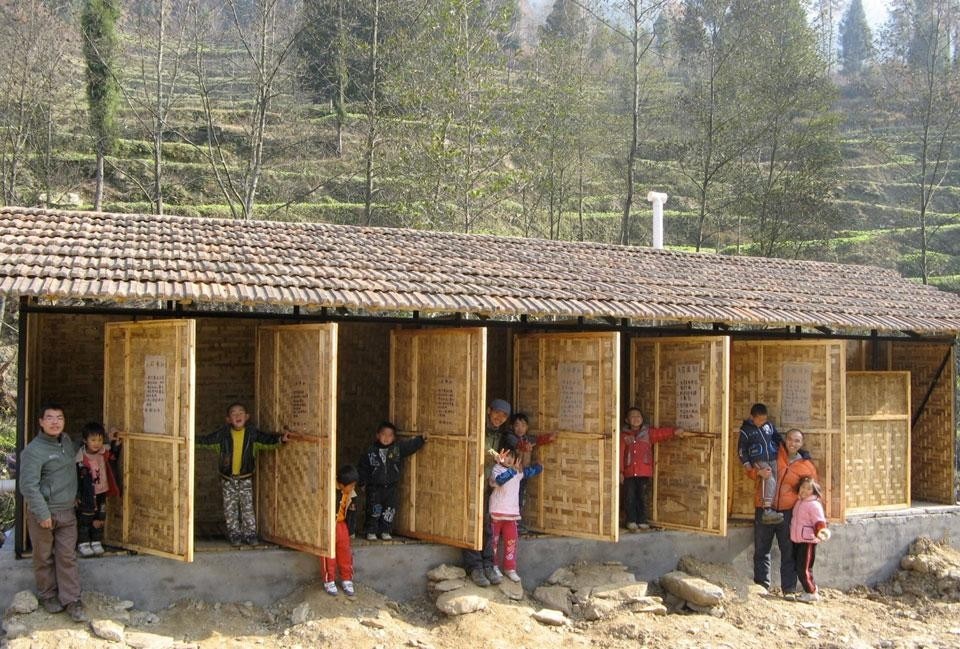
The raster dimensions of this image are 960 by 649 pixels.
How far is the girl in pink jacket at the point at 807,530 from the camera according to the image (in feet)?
33.9

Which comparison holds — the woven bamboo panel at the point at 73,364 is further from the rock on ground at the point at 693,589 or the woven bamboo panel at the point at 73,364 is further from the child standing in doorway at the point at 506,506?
the rock on ground at the point at 693,589

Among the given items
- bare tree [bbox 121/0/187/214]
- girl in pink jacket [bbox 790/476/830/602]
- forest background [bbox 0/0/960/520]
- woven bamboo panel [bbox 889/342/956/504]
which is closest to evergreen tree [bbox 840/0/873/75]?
forest background [bbox 0/0/960/520]

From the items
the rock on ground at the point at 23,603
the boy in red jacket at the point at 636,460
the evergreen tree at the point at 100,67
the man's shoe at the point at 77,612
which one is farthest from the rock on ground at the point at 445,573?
the evergreen tree at the point at 100,67

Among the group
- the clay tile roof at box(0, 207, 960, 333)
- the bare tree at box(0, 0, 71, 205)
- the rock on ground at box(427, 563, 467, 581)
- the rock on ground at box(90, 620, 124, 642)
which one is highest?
the bare tree at box(0, 0, 71, 205)

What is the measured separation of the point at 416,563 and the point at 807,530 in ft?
13.5

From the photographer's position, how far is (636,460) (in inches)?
410

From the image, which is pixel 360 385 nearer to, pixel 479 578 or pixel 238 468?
pixel 238 468

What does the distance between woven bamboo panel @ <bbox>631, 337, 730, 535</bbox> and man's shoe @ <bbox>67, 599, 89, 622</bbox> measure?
18.5 ft

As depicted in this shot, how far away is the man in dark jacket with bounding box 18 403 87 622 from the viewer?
7695 millimetres

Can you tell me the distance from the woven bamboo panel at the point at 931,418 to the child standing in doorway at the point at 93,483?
9663 mm

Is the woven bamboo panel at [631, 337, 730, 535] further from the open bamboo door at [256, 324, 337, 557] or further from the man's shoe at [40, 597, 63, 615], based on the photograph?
the man's shoe at [40, 597, 63, 615]

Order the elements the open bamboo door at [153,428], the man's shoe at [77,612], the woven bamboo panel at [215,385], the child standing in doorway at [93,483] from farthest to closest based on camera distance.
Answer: the woven bamboo panel at [215,385] < the child standing in doorway at [93,483] < the open bamboo door at [153,428] < the man's shoe at [77,612]

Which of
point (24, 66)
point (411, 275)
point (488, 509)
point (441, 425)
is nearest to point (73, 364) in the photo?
point (411, 275)

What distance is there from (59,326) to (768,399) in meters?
7.36
